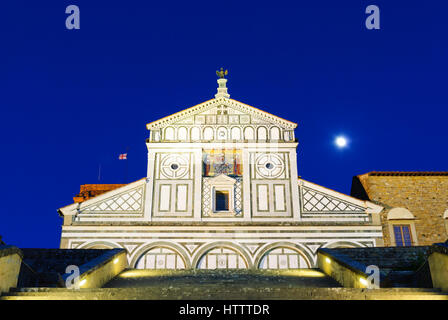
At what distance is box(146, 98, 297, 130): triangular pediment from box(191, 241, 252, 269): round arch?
634cm

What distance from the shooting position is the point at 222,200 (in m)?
20.0

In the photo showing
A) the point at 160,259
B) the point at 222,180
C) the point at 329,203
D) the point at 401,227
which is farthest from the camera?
the point at 222,180

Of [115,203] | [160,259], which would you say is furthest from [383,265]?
[115,203]

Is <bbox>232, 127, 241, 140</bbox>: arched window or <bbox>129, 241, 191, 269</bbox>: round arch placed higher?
<bbox>232, 127, 241, 140</bbox>: arched window

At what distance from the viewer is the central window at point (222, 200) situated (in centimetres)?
1975

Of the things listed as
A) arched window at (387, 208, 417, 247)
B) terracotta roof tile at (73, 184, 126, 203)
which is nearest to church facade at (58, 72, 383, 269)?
arched window at (387, 208, 417, 247)

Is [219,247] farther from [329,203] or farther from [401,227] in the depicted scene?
[401,227]

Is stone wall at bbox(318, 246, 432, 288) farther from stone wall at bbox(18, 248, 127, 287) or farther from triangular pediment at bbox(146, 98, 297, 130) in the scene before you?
triangular pediment at bbox(146, 98, 297, 130)

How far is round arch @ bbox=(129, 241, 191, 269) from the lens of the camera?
18.2 m

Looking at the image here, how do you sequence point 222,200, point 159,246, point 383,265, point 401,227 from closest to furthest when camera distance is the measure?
point 383,265 → point 159,246 → point 401,227 → point 222,200

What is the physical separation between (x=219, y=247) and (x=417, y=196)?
9.92 meters

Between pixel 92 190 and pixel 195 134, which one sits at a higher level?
pixel 195 134
